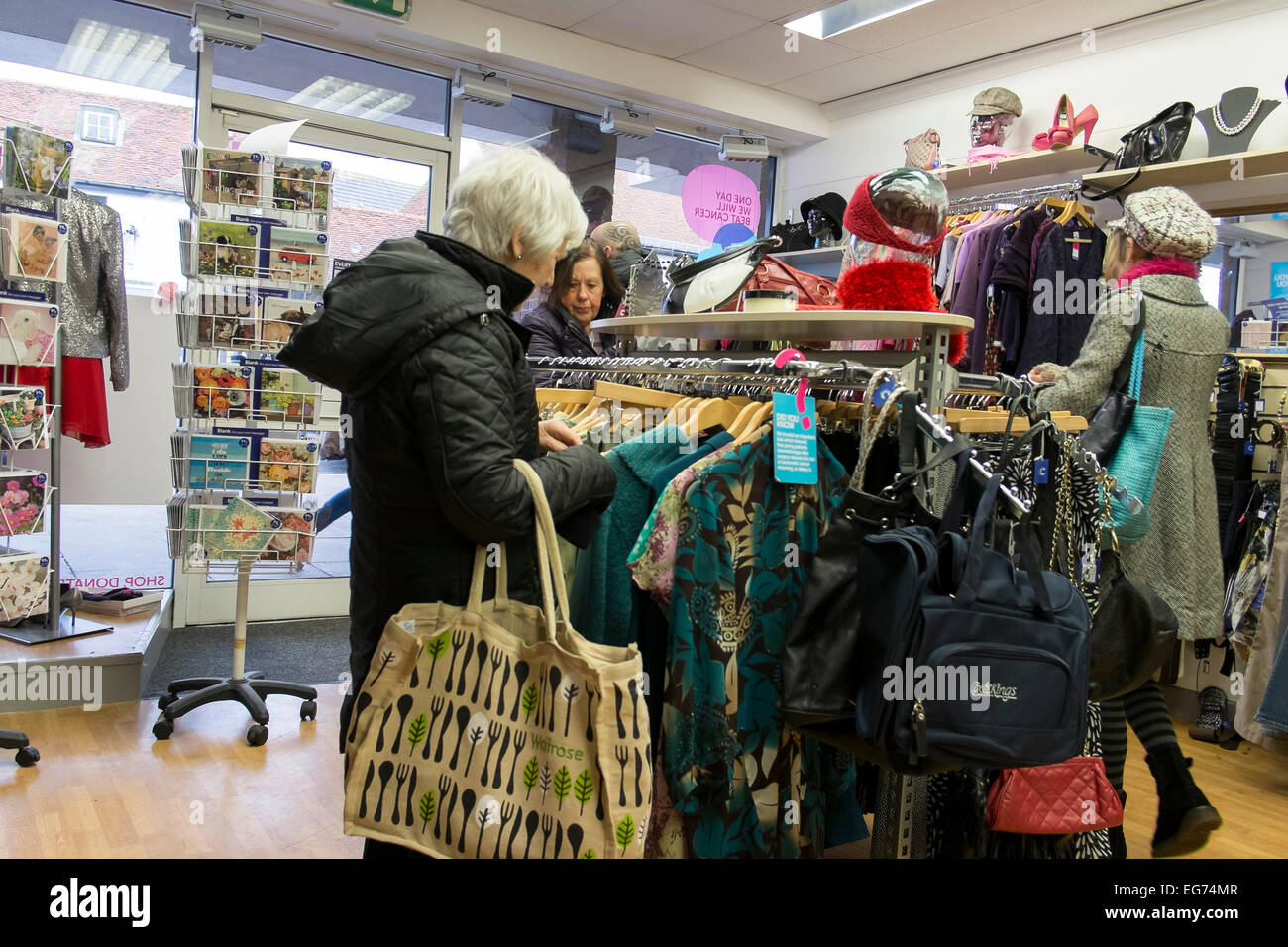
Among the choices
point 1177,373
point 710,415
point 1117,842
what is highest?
point 1177,373

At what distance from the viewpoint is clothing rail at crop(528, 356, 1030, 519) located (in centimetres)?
159

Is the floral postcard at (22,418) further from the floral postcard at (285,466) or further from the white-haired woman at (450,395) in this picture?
the white-haired woman at (450,395)

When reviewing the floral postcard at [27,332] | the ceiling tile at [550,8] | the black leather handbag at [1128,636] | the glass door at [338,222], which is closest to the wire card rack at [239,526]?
the floral postcard at [27,332]

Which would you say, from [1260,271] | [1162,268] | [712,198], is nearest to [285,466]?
[1162,268]

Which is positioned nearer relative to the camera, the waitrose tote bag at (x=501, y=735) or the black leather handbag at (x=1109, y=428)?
the waitrose tote bag at (x=501, y=735)

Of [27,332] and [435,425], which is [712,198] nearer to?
[27,332]

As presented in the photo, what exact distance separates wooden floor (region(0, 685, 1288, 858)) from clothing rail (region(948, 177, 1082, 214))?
8.50 feet

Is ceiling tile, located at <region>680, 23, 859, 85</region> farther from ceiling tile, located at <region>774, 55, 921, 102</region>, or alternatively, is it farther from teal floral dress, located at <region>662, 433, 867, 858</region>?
teal floral dress, located at <region>662, 433, 867, 858</region>

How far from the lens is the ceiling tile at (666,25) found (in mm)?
5277

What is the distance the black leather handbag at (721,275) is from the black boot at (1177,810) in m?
1.35

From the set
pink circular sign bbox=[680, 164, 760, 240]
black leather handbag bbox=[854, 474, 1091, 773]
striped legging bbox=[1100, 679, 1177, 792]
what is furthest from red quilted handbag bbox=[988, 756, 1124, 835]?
pink circular sign bbox=[680, 164, 760, 240]

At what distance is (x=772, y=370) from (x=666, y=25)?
4.32 meters

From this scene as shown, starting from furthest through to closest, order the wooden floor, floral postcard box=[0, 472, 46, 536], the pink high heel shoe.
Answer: the pink high heel shoe, floral postcard box=[0, 472, 46, 536], the wooden floor

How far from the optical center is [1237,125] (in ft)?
14.1
